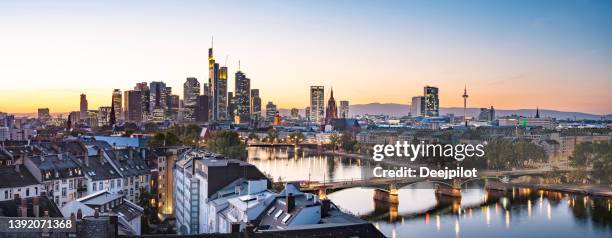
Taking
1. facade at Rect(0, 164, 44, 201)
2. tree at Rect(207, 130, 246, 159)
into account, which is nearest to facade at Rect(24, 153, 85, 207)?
facade at Rect(0, 164, 44, 201)

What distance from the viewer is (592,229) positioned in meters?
33.7

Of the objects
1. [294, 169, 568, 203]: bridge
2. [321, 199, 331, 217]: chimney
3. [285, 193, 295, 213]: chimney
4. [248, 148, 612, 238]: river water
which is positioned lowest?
[248, 148, 612, 238]: river water

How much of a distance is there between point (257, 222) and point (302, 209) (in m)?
1.63

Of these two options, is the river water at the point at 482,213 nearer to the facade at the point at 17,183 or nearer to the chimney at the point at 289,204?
the chimney at the point at 289,204

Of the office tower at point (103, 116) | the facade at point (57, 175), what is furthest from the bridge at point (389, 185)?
the office tower at point (103, 116)

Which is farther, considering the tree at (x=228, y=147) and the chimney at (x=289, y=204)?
the tree at (x=228, y=147)

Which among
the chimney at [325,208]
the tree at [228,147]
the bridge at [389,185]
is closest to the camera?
the chimney at [325,208]

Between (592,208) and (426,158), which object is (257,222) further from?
(426,158)

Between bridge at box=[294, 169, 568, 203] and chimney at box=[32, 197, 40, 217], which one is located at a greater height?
chimney at box=[32, 197, 40, 217]

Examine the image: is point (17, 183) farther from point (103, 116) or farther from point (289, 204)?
point (103, 116)

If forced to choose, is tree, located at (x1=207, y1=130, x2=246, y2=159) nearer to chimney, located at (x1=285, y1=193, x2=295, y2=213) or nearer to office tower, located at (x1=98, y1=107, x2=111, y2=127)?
chimney, located at (x1=285, y1=193, x2=295, y2=213)

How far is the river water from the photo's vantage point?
3272 centimetres

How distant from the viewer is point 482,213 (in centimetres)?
3825

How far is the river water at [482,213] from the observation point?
32.7m
